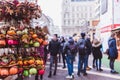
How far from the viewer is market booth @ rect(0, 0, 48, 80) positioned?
7520 millimetres

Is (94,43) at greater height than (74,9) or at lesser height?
lesser

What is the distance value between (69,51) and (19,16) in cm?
742

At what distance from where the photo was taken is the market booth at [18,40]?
752 centimetres

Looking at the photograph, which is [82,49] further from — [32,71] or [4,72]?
[4,72]

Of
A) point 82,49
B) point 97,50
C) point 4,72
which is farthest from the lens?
point 97,50

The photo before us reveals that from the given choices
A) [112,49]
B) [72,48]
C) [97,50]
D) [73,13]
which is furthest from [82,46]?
[73,13]

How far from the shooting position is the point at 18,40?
7.62 metres

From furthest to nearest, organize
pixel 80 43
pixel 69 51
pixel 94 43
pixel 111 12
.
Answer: pixel 111 12
pixel 94 43
pixel 80 43
pixel 69 51

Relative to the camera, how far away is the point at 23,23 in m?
7.91

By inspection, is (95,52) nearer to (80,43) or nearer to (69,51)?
(80,43)

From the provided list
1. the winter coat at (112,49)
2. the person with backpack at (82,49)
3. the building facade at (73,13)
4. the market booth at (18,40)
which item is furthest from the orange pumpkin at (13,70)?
the building facade at (73,13)

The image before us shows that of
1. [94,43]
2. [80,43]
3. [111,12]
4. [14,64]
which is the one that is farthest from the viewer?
[111,12]

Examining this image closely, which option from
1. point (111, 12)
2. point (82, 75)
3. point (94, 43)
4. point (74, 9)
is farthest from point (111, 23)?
point (74, 9)

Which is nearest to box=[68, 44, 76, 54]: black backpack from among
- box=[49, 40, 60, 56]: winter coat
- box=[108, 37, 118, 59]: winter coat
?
box=[49, 40, 60, 56]: winter coat
